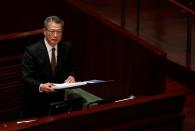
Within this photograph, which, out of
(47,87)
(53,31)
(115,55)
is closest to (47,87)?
(47,87)

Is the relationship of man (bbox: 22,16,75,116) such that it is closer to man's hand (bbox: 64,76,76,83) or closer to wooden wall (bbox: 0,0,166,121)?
man's hand (bbox: 64,76,76,83)

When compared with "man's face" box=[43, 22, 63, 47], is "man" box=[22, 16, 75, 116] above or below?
below

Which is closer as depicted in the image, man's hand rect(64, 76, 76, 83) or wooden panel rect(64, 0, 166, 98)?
man's hand rect(64, 76, 76, 83)

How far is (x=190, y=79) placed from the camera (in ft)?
17.9

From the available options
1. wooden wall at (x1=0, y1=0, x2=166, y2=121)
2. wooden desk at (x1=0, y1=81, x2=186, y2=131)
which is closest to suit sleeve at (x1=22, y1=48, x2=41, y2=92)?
wooden desk at (x1=0, y1=81, x2=186, y2=131)

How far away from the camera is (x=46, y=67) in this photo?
11.1 ft

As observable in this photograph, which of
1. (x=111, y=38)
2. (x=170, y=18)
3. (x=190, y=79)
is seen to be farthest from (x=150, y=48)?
(x=170, y=18)

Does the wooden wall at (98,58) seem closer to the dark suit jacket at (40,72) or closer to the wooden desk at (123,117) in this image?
the dark suit jacket at (40,72)

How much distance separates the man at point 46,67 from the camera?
3262mm

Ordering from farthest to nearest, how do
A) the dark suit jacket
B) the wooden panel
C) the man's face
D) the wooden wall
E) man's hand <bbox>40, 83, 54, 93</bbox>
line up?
the wooden panel, the wooden wall, the dark suit jacket, the man's face, man's hand <bbox>40, 83, 54, 93</bbox>

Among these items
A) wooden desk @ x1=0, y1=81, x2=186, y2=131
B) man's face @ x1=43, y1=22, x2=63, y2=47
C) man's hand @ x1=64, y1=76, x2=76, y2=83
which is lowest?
wooden desk @ x1=0, y1=81, x2=186, y2=131

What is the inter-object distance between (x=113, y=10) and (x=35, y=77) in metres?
4.38

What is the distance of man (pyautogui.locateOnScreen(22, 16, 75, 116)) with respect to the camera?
3.26 metres

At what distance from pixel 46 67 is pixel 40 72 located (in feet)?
0.20
